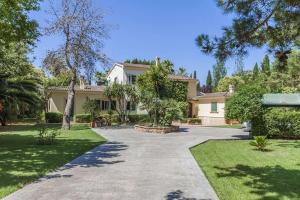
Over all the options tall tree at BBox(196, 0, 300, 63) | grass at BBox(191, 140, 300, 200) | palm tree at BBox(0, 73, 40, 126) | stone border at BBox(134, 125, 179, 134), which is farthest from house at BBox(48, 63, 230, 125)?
tall tree at BBox(196, 0, 300, 63)

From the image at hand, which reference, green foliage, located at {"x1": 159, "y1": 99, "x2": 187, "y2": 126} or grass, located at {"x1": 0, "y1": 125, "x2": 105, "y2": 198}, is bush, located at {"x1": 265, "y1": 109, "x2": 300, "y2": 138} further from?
Result: grass, located at {"x1": 0, "y1": 125, "x2": 105, "y2": 198}

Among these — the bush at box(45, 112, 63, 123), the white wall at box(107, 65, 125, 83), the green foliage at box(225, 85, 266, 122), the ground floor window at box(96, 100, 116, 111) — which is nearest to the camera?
the green foliage at box(225, 85, 266, 122)

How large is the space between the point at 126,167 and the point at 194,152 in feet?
15.5

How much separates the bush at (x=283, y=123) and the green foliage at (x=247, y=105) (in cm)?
70

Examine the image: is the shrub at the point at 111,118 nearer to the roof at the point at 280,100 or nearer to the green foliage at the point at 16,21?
the roof at the point at 280,100

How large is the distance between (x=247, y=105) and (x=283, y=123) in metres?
2.59

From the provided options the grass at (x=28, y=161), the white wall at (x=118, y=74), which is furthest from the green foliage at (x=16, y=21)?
the white wall at (x=118, y=74)

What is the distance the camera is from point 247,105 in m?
21.0

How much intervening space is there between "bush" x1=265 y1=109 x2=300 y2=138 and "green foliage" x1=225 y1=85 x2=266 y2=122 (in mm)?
699

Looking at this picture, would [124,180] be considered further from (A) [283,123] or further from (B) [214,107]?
(B) [214,107]

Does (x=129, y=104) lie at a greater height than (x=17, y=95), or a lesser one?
lesser

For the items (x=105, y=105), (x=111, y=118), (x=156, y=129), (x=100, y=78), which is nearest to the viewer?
(x=156, y=129)

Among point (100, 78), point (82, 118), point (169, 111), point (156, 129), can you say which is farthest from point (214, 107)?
point (100, 78)

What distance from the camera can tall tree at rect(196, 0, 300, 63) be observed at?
7.16 metres
